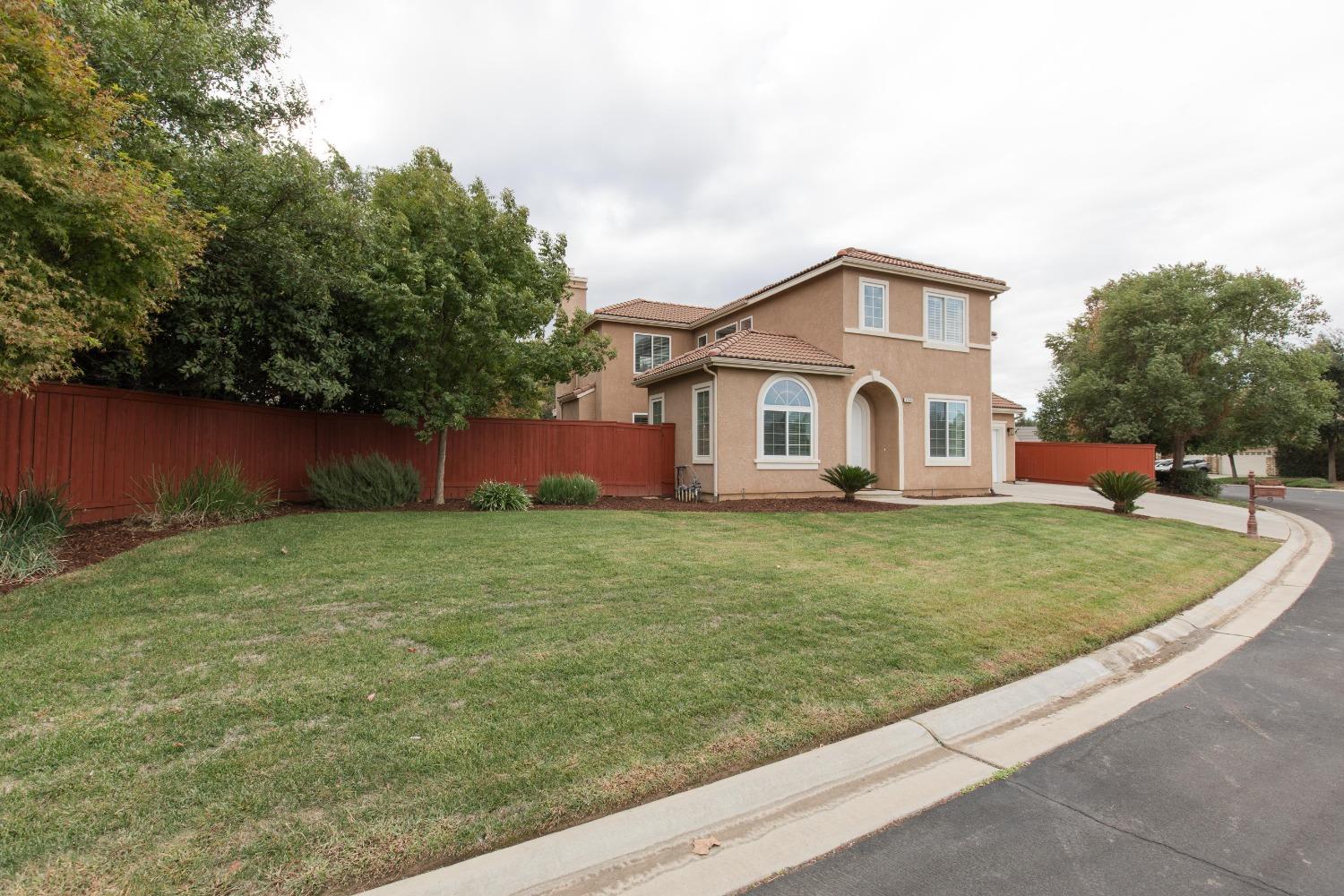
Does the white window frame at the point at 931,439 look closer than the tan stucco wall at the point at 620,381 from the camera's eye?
Yes

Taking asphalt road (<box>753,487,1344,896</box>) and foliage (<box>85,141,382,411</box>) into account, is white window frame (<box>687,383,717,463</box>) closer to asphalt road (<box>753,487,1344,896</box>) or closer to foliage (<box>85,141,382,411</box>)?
foliage (<box>85,141,382,411</box>)

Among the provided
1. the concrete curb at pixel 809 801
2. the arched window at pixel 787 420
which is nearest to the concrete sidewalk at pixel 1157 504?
the arched window at pixel 787 420

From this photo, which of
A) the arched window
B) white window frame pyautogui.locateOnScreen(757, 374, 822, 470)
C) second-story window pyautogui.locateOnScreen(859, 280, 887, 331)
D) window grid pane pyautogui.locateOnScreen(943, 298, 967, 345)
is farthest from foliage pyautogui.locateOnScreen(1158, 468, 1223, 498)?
the arched window

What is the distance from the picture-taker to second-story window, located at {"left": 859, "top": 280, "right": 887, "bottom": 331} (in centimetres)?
1672

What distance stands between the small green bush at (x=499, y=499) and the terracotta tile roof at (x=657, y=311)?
1081cm

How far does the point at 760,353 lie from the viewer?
1551 centimetres

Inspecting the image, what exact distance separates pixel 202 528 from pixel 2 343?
13.1 feet

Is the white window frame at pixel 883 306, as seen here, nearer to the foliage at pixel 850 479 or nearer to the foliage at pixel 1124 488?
the foliage at pixel 850 479

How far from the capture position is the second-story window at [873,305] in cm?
1672

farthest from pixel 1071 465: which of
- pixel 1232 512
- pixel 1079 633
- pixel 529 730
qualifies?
pixel 529 730

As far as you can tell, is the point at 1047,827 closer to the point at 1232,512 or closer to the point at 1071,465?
the point at 1232,512

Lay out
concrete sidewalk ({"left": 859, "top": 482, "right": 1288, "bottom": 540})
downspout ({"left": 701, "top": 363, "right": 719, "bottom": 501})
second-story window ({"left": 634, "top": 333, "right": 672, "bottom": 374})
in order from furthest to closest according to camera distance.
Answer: second-story window ({"left": 634, "top": 333, "right": 672, "bottom": 374})
downspout ({"left": 701, "top": 363, "right": 719, "bottom": 501})
concrete sidewalk ({"left": 859, "top": 482, "right": 1288, "bottom": 540})

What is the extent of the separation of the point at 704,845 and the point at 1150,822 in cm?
219

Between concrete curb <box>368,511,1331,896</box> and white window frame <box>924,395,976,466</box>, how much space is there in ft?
41.9
